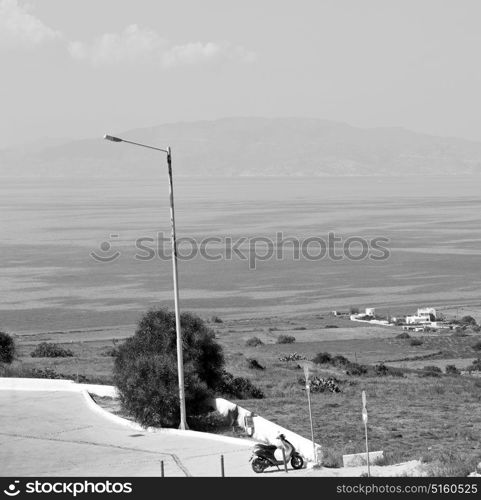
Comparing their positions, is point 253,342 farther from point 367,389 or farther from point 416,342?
point 367,389

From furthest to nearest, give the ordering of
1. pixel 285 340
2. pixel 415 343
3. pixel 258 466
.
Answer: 1. pixel 285 340
2. pixel 415 343
3. pixel 258 466

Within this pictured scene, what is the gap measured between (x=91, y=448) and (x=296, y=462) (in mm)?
4184

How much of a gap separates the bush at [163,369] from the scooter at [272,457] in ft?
15.0

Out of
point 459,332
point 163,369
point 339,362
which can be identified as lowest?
point 459,332

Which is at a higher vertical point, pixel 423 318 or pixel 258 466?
pixel 258 466

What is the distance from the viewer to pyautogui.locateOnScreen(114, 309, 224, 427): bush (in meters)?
20.1

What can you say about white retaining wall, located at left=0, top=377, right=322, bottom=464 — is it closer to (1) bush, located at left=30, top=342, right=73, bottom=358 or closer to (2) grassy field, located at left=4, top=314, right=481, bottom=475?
(2) grassy field, located at left=4, top=314, right=481, bottom=475

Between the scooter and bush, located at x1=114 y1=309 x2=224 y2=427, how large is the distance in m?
4.56

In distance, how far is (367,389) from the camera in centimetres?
2759

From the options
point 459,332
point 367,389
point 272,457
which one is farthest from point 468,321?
point 272,457

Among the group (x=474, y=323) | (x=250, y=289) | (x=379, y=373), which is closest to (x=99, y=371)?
(x=379, y=373)

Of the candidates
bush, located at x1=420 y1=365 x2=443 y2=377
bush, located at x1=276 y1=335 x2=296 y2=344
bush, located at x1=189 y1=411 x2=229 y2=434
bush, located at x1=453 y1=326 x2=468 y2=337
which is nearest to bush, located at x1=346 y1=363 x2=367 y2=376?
bush, located at x1=420 y1=365 x2=443 y2=377

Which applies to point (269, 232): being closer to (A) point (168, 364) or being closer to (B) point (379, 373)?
(B) point (379, 373)

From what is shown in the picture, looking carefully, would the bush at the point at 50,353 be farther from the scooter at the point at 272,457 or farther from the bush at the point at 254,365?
the scooter at the point at 272,457
